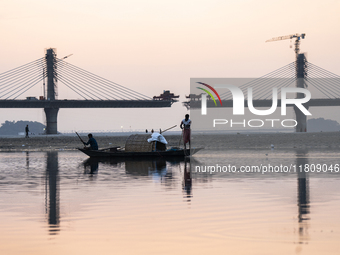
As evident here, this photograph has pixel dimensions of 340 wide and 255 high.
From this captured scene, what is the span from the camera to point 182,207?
9.58 metres

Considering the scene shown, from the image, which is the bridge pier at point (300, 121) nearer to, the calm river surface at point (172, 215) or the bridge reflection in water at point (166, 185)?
the bridge reflection in water at point (166, 185)

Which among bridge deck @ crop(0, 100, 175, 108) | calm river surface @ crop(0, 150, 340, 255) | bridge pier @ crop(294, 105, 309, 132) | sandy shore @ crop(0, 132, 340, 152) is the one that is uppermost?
bridge deck @ crop(0, 100, 175, 108)

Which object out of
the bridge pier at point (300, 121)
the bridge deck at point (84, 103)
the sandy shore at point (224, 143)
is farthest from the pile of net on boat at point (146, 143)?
the bridge deck at point (84, 103)

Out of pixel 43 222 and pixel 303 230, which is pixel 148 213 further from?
pixel 303 230

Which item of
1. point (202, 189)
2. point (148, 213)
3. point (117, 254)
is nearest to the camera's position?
point (117, 254)

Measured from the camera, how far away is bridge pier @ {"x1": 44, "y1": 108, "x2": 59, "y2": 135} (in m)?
96.8

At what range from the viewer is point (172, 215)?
8.70 meters

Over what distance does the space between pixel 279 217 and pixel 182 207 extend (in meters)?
2.00

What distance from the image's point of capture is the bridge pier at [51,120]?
96.8m

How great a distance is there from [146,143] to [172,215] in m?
17.1

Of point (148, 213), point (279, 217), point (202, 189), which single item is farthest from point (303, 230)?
point (202, 189)

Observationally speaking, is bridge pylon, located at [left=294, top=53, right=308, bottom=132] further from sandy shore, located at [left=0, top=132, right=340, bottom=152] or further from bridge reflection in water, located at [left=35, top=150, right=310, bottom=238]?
bridge reflection in water, located at [left=35, top=150, right=310, bottom=238]

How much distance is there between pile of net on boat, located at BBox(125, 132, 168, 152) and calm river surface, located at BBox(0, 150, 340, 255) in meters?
10.5

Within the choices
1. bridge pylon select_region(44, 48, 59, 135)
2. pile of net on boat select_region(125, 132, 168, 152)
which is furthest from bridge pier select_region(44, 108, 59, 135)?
pile of net on boat select_region(125, 132, 168, 152)
